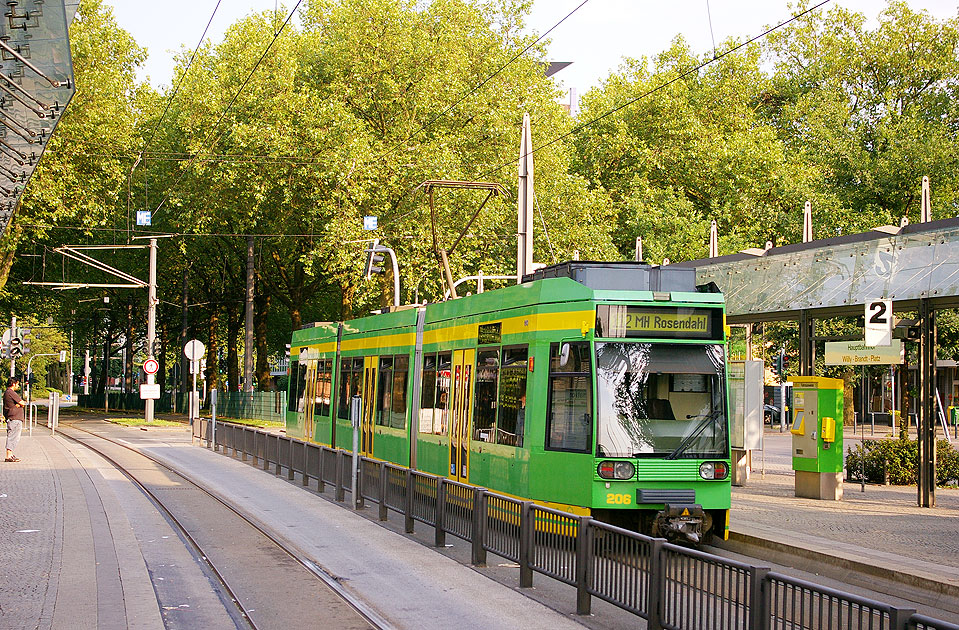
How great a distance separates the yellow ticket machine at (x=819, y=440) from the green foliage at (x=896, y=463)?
2816 millimetres

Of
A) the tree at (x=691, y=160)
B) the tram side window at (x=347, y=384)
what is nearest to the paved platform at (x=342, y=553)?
the tram side window at (x=347, y=384)

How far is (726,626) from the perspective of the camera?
274 inches

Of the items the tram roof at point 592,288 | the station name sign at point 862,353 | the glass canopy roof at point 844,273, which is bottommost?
the station name sign at point 862,353

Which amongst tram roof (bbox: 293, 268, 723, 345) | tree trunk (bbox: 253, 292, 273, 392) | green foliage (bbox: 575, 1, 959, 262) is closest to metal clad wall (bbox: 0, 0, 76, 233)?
tram roof (bbox: 293, 268, 723, 345)

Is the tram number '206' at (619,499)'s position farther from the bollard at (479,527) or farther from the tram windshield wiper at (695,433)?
the bollard at (479,527)

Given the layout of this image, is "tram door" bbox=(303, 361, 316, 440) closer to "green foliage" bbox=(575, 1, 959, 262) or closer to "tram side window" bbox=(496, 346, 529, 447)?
"tram side window" bbox=(496, 346, 529, 447)

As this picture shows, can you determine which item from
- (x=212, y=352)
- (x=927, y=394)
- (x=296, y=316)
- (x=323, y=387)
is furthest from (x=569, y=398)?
(x=212, y=352)

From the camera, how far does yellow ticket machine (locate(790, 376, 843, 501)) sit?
57.6 feet

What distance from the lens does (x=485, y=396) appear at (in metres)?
14.6

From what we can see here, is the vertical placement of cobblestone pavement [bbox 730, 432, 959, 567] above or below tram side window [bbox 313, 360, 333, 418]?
below

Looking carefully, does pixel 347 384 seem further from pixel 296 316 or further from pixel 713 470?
pixel 296 316

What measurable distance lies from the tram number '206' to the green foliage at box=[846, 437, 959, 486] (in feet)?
32.3

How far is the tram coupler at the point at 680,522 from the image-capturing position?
12.1m

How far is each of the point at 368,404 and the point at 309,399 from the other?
5.29 metres
